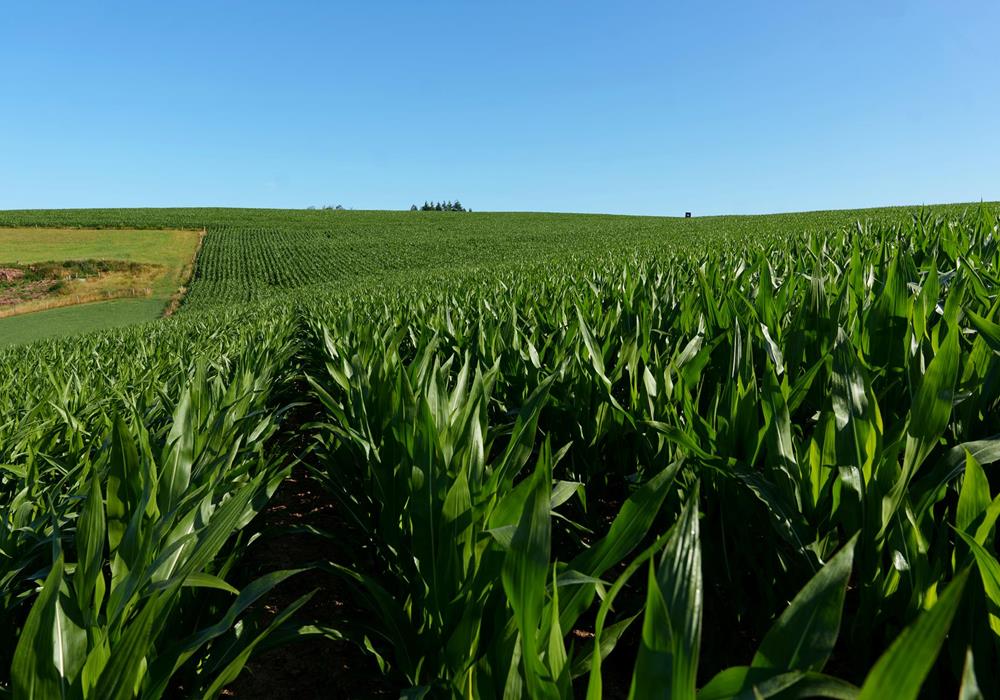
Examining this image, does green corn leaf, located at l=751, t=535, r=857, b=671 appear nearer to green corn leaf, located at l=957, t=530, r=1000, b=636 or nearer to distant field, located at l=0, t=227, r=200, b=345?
green corn leaf, located at l=957, t=530, r=1000, b=636

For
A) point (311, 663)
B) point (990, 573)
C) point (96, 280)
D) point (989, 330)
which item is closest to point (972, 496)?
point (990, 573)

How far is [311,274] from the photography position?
3434cm

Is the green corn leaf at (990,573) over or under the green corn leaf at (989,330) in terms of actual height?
under

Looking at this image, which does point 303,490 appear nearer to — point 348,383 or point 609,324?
point 348,383

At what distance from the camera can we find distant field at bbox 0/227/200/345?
24483 mm

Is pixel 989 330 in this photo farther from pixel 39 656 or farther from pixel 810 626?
pixel 39 656

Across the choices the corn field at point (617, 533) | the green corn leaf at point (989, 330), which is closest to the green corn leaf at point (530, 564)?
the corn field at point (617, 533)

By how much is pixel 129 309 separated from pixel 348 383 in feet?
99.4

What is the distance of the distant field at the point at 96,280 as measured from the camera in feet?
80.3

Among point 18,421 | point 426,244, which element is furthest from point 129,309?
point 18,421

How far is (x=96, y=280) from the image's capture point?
3531 cm

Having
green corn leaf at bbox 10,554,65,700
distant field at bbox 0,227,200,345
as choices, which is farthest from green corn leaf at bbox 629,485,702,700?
distant field at bbox 0,227,200,345

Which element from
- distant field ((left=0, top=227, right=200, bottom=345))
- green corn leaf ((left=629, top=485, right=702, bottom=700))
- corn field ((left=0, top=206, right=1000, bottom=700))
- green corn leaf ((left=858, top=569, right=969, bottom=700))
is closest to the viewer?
green corn leaf ((left=858, top=569, right=969, bottom=700))

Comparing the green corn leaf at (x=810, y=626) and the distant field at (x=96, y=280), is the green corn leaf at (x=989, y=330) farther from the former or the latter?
the distant field at (x=96, y=280)
